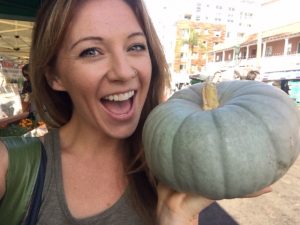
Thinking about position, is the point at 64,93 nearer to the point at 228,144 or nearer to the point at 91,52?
the point at 91,52

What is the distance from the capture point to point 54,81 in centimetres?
166

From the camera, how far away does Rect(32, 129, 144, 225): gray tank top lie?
55.0 inches

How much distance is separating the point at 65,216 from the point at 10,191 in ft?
0.76

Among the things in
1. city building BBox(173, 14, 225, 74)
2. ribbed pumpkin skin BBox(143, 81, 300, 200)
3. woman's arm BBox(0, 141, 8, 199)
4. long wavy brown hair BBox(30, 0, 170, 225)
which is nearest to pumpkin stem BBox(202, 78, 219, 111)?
ribbed pumpkin skin BBox(143, 81, 300, 200)

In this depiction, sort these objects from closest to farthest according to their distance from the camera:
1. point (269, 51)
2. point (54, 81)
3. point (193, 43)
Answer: point (54, 81) < point (269, 51) < point (193, 43)

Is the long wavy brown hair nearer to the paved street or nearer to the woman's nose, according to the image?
the woman's nose

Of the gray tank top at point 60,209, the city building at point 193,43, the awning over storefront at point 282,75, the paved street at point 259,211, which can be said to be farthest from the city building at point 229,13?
the gray tank top at point 60,209

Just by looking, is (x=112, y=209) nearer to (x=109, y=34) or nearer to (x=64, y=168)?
(x=64, y=168)

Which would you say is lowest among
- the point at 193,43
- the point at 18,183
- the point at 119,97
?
the point at 18,183

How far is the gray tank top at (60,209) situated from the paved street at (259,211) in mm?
3514

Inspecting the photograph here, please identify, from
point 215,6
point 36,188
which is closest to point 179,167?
point 36,188

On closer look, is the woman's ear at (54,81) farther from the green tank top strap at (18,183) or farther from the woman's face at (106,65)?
the green tank top strap at (18,183)

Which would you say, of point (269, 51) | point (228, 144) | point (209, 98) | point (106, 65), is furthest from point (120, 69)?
point (269, 51)

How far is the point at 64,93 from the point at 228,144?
0.94 meters
